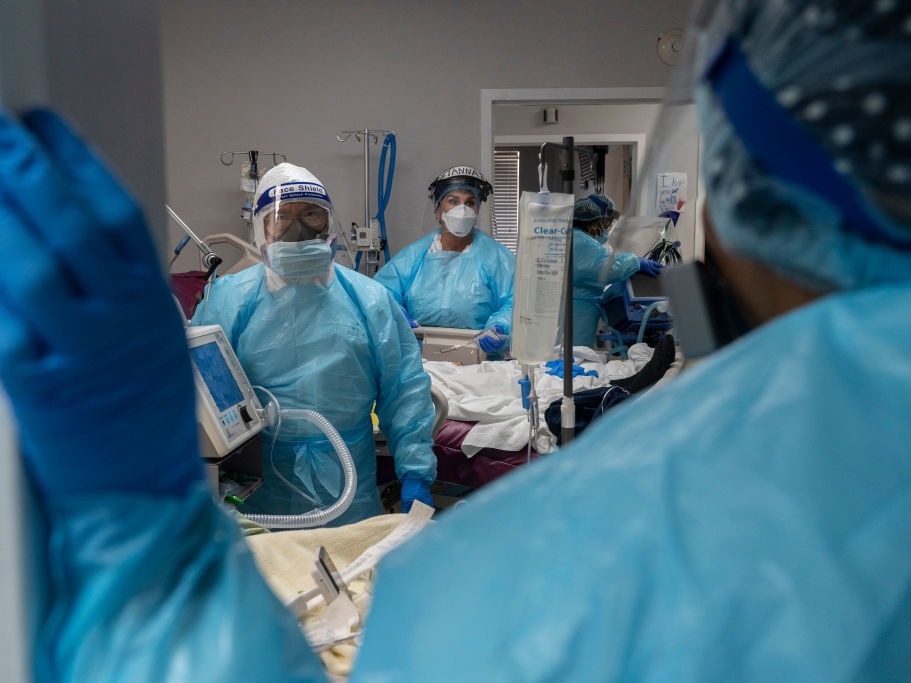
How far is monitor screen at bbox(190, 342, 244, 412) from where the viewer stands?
1.64 metres

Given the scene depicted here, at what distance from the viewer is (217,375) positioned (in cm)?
171

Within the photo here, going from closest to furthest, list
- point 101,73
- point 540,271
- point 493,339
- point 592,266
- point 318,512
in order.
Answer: point 101,73
point 540,271
point 318,512
point 592,266
point 493,339

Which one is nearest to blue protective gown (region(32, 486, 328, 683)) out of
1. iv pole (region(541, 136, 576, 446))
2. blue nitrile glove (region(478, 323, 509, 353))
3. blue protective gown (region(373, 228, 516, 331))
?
iv pole (region(541, 136, 576, 446))

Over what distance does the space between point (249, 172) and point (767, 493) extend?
14.0ft

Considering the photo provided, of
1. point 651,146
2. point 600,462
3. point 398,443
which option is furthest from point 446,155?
point 600,462

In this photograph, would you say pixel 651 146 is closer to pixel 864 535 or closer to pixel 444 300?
pixel 864 535

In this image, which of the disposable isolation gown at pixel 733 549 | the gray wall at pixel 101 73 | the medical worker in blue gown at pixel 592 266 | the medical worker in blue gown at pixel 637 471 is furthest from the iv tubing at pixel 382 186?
the disposable isolation gown at pixel 733 549

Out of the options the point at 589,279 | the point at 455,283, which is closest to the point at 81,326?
the point at 589,279

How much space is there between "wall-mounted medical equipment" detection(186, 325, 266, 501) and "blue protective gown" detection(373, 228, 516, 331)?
6.48 feet

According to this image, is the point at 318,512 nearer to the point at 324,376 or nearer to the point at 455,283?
A: the point at 324,376

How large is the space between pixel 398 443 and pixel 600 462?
170cm

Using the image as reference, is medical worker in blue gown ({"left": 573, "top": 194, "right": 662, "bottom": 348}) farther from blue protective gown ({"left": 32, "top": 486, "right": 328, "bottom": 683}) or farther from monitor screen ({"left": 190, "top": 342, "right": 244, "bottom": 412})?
blue protective gown ({"left": 32, "top": 486, "right": 328, "bottom": 683})

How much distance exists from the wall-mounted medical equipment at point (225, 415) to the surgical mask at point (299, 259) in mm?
366

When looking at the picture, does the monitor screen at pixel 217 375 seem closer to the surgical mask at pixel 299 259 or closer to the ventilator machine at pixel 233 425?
the ventilator machine at pixel 233 425
